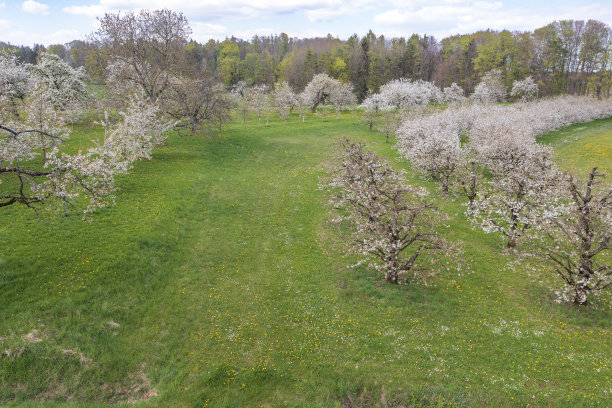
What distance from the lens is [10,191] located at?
24500 mm

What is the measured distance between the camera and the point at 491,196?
23.8 metres

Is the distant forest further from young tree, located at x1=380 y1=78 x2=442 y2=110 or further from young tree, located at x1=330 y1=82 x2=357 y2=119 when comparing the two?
young tree, located at x1=380 y1=78 x2=442 y2=110

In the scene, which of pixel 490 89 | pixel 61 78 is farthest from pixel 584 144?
pixel 61 78

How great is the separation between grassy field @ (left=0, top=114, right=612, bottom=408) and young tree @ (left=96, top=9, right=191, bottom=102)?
21099mm

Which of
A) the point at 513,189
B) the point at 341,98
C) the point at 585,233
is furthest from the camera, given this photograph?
the point at 341,98

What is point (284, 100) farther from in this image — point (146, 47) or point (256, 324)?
point (256, 324)


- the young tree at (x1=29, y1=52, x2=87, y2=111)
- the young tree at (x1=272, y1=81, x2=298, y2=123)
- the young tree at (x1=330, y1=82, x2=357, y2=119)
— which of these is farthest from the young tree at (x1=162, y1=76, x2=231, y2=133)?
the young tree at (x1=330, y1=82, x2=357, y2=119)

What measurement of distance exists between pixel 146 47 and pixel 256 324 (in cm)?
3904

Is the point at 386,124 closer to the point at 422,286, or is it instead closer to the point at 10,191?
the point at 422,286

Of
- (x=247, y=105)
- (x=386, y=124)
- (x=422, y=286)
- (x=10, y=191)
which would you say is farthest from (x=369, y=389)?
(x=247, y=105)

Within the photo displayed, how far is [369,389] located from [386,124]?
49.2m

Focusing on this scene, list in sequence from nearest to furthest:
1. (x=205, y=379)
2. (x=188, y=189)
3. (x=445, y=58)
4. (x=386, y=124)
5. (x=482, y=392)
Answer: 1. (x=482, y=392)
2. (x=205, y=379)
3. (x=188, y=189)
4. (x=386, y=124)
5. (x=445, y=58)

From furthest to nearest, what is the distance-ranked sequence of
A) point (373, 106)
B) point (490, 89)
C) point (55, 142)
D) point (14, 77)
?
point (490, 89) < point (373, 106) < point (14, 77) < point (55, 142)

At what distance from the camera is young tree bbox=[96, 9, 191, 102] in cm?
3822
